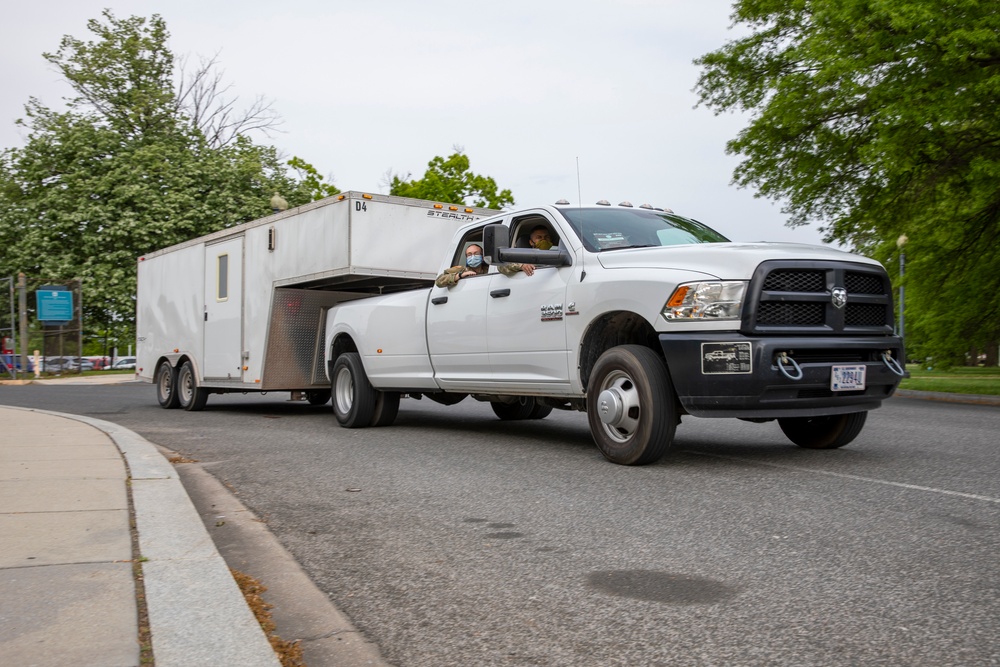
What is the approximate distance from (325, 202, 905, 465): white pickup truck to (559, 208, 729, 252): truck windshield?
0.02 m

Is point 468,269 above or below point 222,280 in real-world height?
below

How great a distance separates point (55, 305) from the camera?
30656mm

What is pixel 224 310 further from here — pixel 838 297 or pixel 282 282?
pixel 838 297

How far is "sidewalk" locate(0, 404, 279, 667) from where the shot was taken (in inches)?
119

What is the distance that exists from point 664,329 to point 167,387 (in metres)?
11.2

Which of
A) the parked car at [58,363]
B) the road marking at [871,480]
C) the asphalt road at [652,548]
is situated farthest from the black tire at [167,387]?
the parked car at [58,363]

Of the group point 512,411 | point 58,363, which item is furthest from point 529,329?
point 58,363

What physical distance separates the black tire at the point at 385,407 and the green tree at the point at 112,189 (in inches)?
991

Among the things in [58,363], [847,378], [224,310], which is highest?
[224,310]

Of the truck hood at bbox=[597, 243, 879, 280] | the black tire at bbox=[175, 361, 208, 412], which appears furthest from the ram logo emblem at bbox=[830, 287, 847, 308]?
the black tire at bbox=[175, 361, 208, 412]

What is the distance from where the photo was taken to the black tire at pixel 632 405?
21.4ft

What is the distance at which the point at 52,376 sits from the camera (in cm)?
3359

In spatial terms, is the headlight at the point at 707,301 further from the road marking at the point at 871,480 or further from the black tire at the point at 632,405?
the road marking at the point at 871,480

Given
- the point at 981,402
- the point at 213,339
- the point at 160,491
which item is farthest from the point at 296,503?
the point at 981,402
